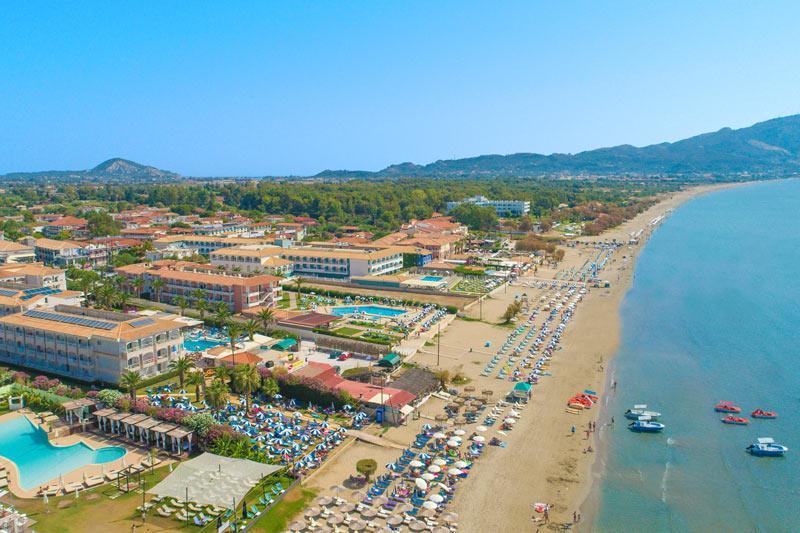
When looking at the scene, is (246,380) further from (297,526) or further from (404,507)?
(404,507)

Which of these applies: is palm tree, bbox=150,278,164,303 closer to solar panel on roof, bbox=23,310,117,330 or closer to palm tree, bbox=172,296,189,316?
palm tree, bbox=172,296,189,316

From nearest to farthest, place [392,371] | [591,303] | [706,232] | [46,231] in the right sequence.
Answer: [392,371] < [591,303] < [46,231] < [706,232]

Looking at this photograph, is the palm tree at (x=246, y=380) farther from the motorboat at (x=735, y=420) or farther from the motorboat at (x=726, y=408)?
the motorboat at (x=726, y=408)

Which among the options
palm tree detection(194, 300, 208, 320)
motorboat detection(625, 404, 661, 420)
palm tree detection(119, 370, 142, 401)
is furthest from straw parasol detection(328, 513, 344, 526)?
palm tree detection(194, 300, 208, 320)

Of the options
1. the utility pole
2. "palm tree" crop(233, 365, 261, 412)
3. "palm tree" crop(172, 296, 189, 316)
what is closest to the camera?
"palm tree" crop(233, 365, 261, 412)

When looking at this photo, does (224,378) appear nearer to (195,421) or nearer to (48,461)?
(195,421)

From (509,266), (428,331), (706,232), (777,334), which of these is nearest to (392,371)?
(428,331)
